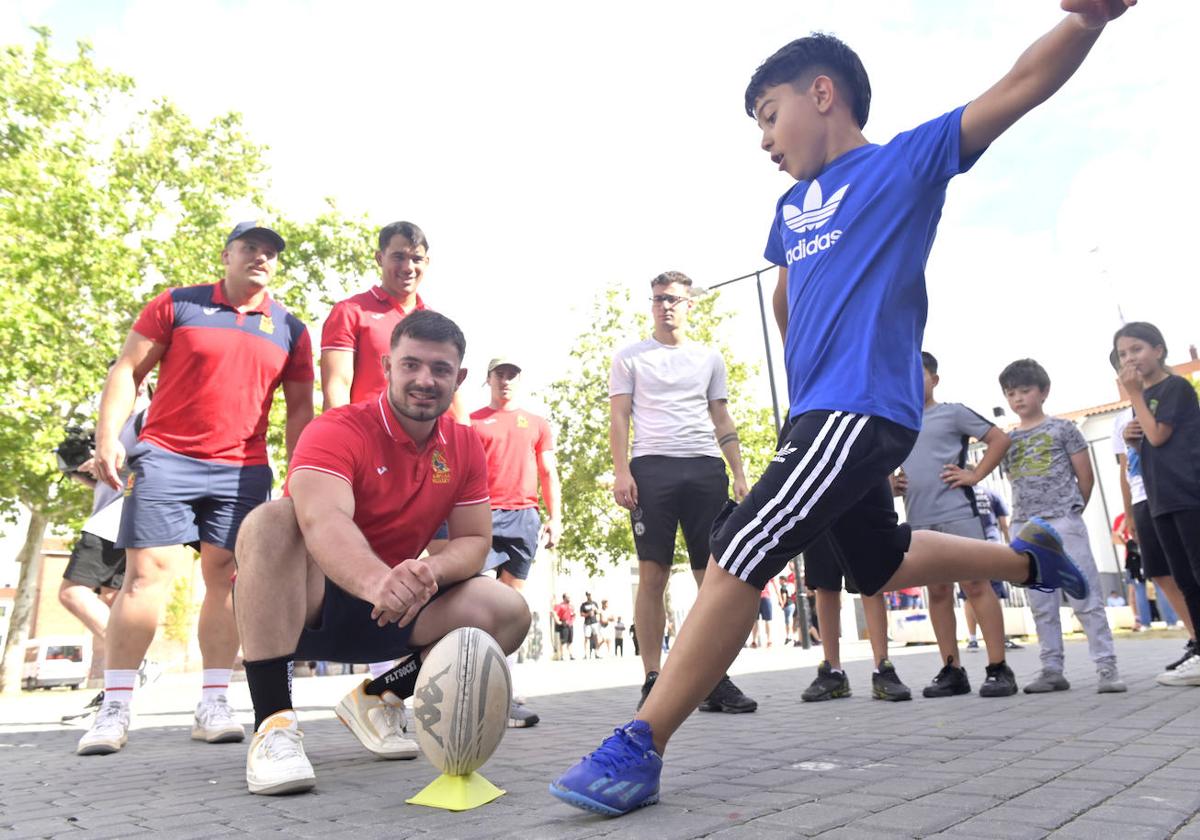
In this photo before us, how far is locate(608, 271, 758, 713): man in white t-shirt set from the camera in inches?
207

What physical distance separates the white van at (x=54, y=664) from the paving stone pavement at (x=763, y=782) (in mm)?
36165

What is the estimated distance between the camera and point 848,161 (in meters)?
2.97

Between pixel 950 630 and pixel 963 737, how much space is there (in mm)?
2171

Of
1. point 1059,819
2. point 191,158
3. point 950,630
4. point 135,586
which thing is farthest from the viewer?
point 191,158

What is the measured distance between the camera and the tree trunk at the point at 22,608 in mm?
14852

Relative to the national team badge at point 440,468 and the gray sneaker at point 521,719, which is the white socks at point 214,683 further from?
the national team badge at point 440,468

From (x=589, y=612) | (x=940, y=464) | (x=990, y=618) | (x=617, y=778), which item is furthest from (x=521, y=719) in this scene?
(x=589, y=612)

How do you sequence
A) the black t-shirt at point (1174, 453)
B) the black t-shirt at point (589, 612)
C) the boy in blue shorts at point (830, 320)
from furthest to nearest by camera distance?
the black t-shirt at point (589, 612) → the black t-shirt at point (1174, 453) → the boy in blue shorts at point (830, 320)

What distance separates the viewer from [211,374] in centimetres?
464

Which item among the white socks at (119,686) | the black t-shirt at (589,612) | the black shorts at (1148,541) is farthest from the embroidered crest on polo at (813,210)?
the black t-shirt at (589,612)

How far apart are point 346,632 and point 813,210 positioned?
236 cm

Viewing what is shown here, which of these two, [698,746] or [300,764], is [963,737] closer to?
[698,746]

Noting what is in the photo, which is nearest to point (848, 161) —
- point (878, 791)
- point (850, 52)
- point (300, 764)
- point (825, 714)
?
point (850, 52)

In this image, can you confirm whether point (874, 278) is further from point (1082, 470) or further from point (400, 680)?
point (1082, 470)
